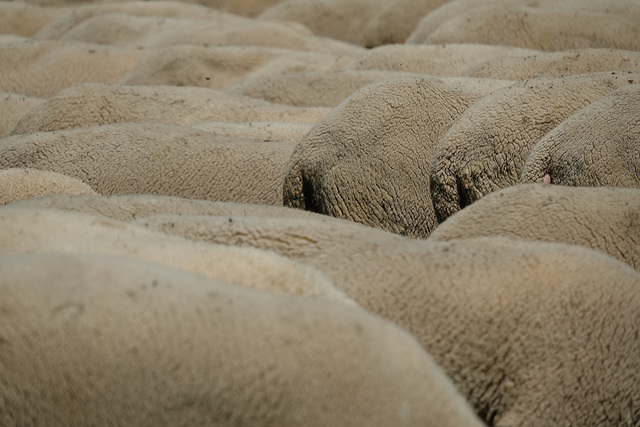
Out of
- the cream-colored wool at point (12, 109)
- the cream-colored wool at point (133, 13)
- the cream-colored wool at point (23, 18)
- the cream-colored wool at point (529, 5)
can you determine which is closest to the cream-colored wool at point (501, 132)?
the cream-colored wool at point (12, 109)

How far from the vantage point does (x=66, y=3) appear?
12.8 meters

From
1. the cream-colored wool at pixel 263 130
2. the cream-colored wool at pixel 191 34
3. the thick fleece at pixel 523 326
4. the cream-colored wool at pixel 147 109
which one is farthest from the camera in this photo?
the cream-colored wool at pixel 191 34

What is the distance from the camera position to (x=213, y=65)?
23.0 ft

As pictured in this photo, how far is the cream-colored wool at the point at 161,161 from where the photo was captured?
14.6ft

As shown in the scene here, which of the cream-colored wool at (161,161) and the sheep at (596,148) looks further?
the cream-colored wool at (161,161)

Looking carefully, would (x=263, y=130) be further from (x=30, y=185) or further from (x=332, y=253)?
(x=332, y=253)

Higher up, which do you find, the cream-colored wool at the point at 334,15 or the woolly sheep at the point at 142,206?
the woolly sheep at the point at 142,206

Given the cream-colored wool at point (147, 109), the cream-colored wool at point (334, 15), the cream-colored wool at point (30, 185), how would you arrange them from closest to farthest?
the cream-colored wool at point (30, 185), the cream-colored wool at point (147, 109), the cream-colored wool at point (334, 15)

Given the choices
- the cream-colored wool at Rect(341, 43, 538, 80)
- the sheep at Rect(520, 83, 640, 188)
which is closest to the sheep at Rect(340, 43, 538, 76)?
the cream-colored wool at Rect(341, 43, 538, 80)

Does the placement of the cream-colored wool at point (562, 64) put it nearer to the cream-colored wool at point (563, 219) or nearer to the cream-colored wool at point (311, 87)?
the cream-colored wool at point (311, 87)

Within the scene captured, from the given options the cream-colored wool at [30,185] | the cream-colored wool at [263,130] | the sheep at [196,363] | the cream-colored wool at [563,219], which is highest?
the sheep at [196,363]

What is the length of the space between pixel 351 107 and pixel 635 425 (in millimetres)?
2245

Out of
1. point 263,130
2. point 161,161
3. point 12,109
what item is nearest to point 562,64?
point 263,130

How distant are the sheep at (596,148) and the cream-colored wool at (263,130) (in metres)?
1.49
